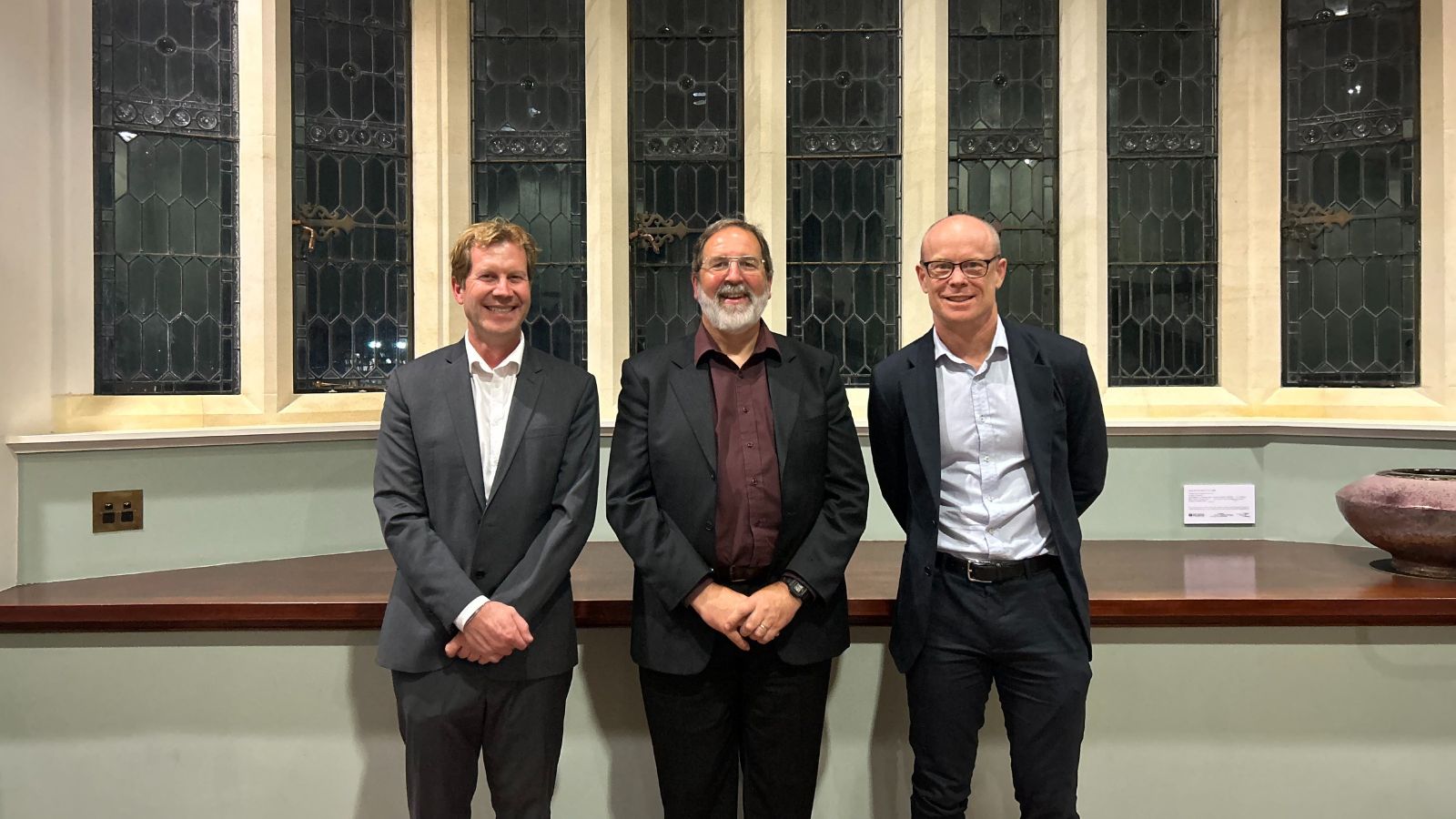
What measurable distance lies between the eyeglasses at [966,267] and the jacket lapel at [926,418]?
178mm

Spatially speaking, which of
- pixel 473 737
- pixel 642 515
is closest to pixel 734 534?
pixel 642 515

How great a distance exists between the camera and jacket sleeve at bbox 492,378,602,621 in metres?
1.82

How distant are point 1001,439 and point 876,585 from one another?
79 centimetres

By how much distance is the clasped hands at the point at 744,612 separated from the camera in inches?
70.1

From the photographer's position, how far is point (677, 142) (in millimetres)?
3447

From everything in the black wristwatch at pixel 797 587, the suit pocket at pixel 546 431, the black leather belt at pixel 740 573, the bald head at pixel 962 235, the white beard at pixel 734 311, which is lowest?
the black wristwatch at pixel 797 587

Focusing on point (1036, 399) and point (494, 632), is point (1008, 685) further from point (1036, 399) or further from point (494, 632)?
point (494, 632)

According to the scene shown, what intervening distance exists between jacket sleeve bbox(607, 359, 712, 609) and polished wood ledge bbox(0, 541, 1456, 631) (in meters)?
0.50

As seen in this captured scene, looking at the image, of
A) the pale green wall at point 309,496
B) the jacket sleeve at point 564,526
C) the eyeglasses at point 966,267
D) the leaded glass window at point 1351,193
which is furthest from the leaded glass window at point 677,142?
the leaded glass window at point 1351,193

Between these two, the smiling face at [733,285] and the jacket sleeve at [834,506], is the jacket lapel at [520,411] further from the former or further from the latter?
the jacket sleeve at [834,506]

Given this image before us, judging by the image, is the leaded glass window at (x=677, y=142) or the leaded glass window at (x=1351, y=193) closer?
the leaded glass window at (x=1351, y=193)

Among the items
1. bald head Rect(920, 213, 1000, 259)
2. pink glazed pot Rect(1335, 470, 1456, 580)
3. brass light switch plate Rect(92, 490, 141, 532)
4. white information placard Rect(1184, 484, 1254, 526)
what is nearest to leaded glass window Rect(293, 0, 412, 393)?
brass light switch plate Rect(92, 490, 141, 532)

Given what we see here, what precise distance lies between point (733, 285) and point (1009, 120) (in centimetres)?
210

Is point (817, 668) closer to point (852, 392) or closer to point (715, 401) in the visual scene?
point (715, 401)
